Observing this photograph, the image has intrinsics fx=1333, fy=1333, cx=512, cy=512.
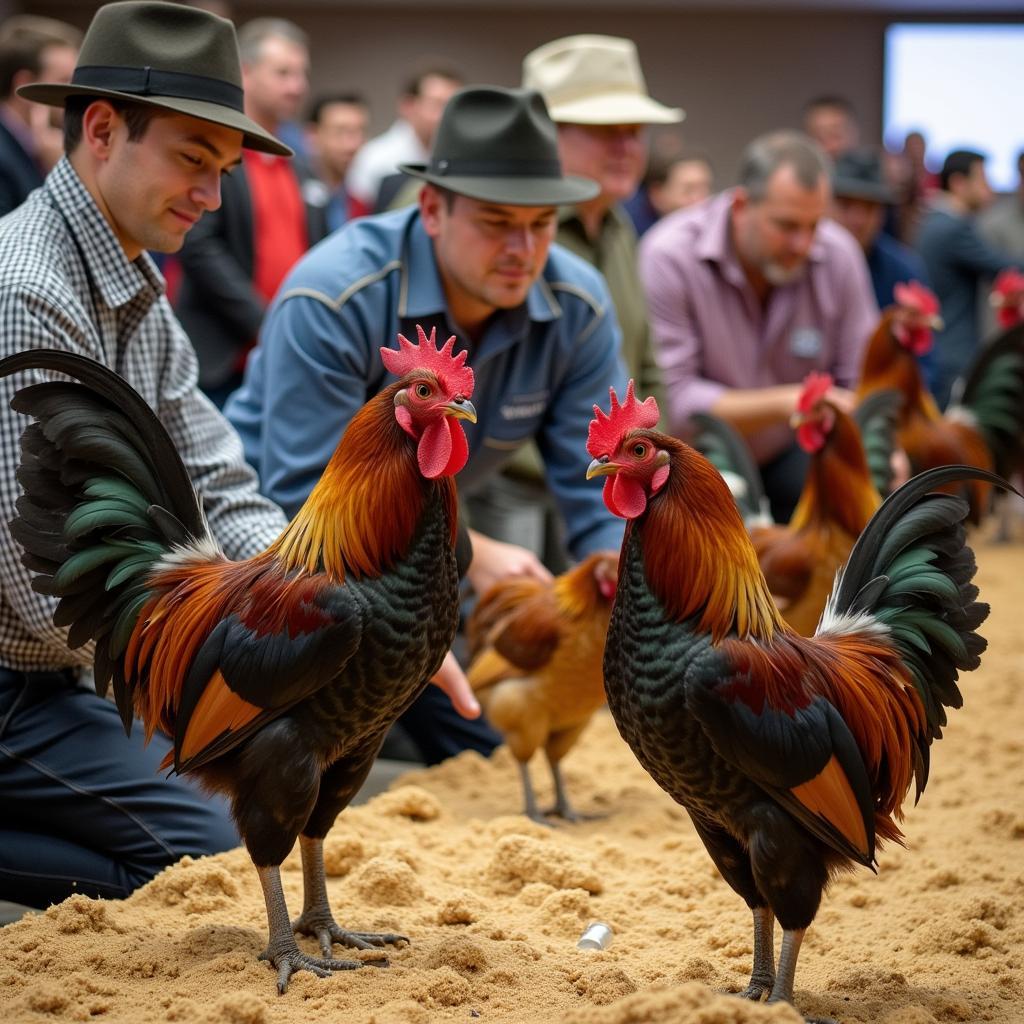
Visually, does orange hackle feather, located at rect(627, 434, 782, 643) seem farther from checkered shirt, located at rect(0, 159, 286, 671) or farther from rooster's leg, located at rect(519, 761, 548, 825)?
rooster's leg, located at rect(519, 761, 548, 825)

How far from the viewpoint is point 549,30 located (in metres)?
15.3

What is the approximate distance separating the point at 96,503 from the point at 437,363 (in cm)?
76

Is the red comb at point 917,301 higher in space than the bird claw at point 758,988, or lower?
higher

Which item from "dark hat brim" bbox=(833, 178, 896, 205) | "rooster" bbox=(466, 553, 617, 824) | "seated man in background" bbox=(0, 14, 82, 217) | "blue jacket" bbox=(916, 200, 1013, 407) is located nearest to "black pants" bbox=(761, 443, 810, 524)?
"rooster" bbox=(466, 553, 617, 824)

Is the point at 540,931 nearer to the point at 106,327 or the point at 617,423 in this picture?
the point at 617,423

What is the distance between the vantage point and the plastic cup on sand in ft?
9.63

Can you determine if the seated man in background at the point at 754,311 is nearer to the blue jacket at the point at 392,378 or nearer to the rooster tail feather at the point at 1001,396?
the rooster tail feather at the point at 1001,396

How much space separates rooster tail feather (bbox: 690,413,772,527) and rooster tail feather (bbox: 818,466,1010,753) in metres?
2.17

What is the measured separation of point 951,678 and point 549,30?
1389 cm

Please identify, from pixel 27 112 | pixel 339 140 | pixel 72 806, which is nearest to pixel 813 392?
pixel 72 806

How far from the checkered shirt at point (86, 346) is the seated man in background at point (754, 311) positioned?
2.96 metres

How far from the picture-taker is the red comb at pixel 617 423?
2.53 m

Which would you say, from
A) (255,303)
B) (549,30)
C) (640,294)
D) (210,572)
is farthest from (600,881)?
(549,30)

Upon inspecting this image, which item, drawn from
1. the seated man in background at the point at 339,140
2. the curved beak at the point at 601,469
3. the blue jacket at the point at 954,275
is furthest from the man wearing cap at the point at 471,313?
the blue jacket at the point at 954,275
